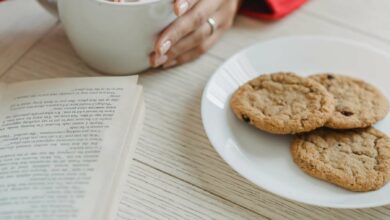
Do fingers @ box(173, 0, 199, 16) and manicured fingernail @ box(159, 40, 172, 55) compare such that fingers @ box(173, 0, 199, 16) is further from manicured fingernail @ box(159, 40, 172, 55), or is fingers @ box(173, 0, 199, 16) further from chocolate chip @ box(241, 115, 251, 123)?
chocolate chip @ box(241, 115, 251, 123)

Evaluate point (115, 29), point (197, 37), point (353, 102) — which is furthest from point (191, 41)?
point (353, 102)

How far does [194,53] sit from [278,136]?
9.1 inches

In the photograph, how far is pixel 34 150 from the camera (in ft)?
2.07

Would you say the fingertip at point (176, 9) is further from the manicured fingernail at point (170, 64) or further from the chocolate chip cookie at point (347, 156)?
the chocolate chip cookie at point (347, 156)

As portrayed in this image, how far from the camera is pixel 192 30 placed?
32.4 inches

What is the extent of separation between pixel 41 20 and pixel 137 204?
17.6 inches

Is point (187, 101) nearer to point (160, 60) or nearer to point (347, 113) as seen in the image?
point (160, 60)

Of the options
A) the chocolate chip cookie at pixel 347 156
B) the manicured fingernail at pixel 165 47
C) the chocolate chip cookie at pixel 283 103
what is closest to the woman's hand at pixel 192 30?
the manicured fingernail at pixel 165 47

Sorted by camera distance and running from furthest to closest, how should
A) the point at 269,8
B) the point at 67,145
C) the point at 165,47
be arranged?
the point at 269,8
the point at 165,47
the point at 67,145

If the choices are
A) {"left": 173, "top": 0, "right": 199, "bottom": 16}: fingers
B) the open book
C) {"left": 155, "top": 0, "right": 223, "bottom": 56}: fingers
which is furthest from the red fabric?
the open book

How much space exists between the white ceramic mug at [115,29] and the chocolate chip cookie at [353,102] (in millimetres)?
264

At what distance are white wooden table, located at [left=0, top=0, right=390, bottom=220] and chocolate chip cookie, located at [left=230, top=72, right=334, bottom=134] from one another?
0.08 m

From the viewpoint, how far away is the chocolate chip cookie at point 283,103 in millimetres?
678

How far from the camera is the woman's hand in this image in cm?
75
